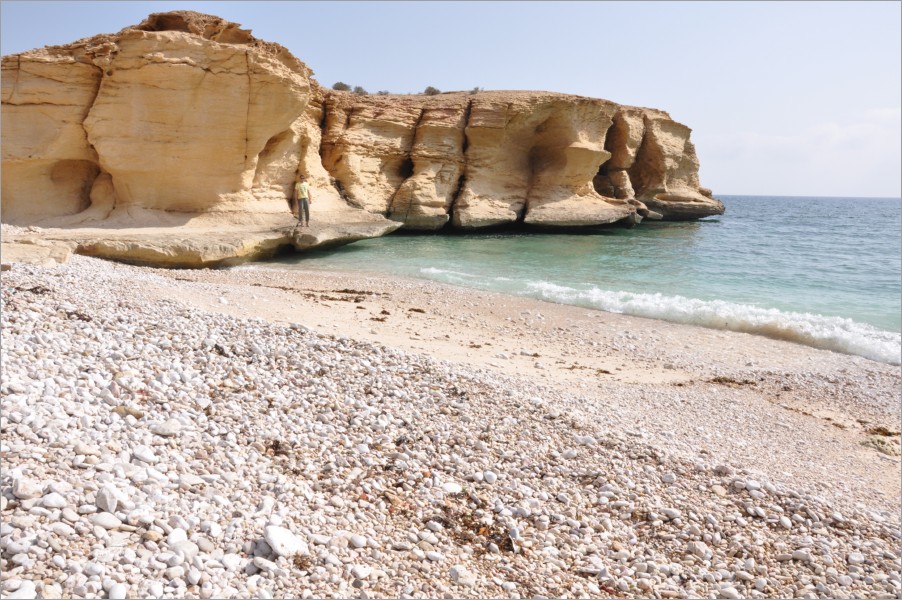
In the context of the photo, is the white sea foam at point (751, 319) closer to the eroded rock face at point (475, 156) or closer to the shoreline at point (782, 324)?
the shoreline at point (782, 324)

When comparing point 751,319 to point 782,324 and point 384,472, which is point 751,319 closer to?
point 782,324

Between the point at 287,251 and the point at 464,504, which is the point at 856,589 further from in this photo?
the point at 287,251

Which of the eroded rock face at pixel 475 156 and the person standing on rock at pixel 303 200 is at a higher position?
the eroded rock face at pixel 475 156

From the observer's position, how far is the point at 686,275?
15984 millimetres

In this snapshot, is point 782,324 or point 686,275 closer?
point 782,324

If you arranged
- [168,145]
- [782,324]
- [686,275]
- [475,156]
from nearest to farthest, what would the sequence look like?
[782,324]
[168,145]
[686,275]
[475,156]

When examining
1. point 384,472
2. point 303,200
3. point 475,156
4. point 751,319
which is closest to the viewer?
point 384,472

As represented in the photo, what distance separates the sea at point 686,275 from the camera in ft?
35.9

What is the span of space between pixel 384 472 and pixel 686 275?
14.1 meters

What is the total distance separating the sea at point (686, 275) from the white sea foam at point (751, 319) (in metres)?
0.02

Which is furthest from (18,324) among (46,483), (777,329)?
(777,329)

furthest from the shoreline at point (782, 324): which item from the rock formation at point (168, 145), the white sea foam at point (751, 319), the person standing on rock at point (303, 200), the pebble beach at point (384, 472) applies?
the rock formation at point (168, 145)

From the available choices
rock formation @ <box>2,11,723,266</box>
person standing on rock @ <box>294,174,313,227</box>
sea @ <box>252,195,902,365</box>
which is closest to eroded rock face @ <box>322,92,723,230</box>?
sea @ <box>252,195,902,365</box>

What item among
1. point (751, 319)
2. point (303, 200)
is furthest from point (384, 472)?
point (303, 200)
